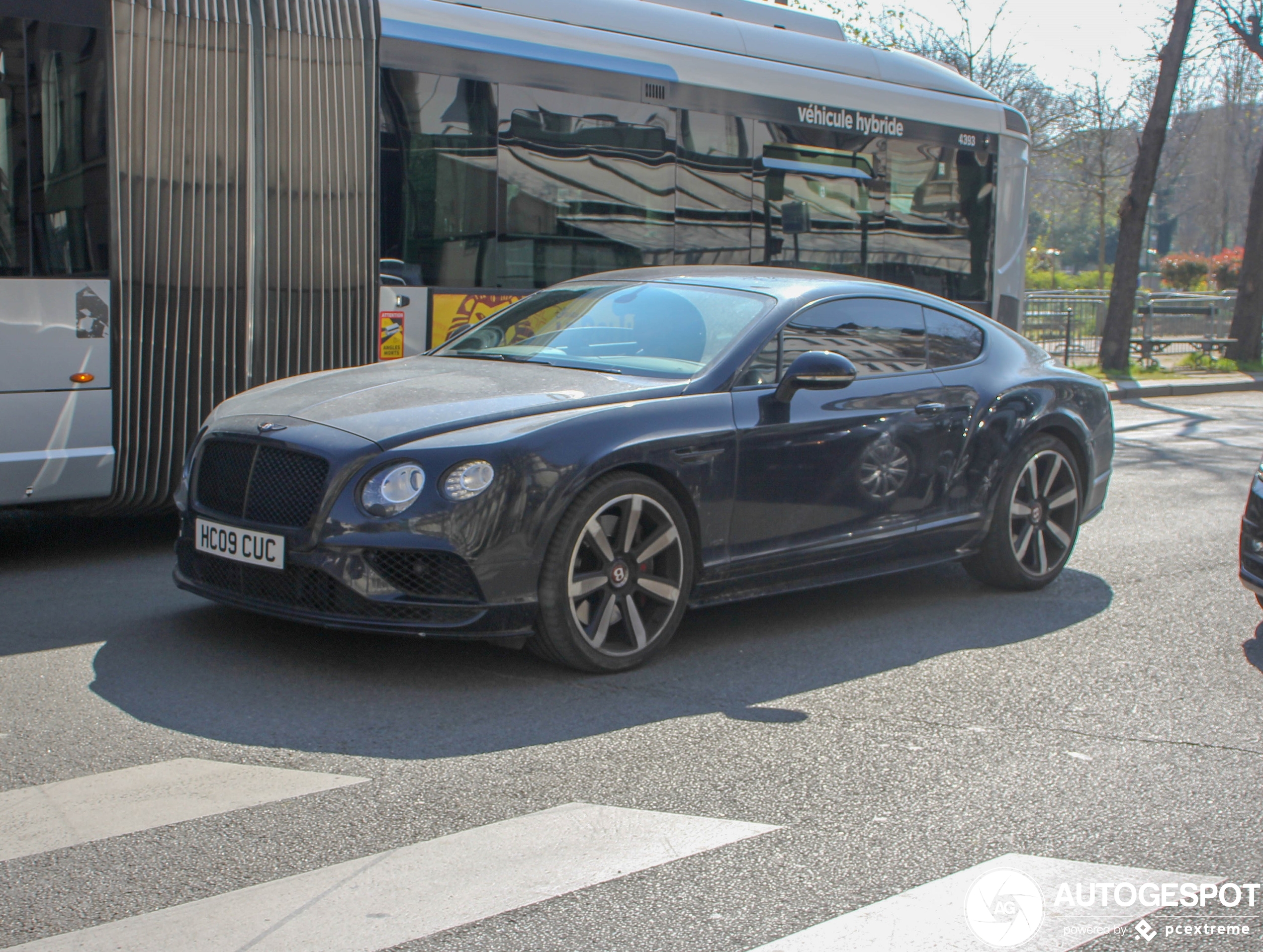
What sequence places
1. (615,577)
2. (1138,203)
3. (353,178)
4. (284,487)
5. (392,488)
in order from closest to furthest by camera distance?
1. (392,488)
2. (284,487)
3. (615,577)
4. (353,178)
5. (1138,203)

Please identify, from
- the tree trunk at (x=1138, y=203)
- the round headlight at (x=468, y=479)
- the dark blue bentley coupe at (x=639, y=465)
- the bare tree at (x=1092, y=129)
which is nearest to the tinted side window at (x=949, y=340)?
the dark blue bentley coupe at (x=639, y=465)

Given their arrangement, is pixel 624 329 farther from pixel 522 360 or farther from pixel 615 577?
pixel 615 577

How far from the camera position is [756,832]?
12.1ft

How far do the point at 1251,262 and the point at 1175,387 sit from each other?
19.9 feet

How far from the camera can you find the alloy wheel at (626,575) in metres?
5.07

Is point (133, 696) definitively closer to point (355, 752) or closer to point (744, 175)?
point (355, 752)

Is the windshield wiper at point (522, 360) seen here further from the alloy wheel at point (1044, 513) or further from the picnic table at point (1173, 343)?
the picnic table at point (1173, 343)

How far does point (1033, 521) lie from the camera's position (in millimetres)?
6832

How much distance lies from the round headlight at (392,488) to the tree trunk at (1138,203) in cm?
1904

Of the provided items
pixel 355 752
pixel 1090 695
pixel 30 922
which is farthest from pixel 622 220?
pixel 30 922

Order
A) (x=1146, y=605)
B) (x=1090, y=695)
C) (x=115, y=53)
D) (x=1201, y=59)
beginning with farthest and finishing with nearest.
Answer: (x=1201, y=59) < (x=115, y=53) < (x=1146, y=605) < (x=1090, y=695)

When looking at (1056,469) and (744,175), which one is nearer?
(1056,469)

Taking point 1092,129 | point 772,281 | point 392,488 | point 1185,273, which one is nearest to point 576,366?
point 772,281

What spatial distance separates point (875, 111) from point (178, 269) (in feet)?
20.2
